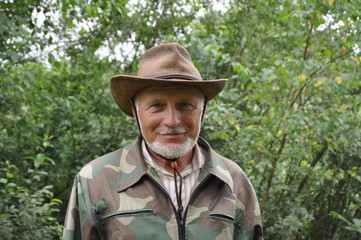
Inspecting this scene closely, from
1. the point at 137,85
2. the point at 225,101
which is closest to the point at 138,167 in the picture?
the point at 137,85

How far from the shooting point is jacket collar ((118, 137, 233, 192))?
1936mm

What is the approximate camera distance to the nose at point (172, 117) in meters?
1.96

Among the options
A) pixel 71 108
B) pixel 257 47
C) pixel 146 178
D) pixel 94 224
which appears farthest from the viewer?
pixel 257 47

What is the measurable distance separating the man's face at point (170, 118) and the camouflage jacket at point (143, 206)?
0.38 ft

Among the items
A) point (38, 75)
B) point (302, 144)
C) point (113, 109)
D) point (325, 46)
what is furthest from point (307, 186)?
point (38, 75)

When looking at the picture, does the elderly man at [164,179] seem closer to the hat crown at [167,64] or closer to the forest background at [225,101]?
the hat crown at [167,64]

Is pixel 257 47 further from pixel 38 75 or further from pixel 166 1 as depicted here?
pixel 38 75

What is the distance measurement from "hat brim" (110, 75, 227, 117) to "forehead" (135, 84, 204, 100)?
0.02 metres

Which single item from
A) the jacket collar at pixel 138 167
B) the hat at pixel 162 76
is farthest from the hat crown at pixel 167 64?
the jacket collar at pixel 138 167

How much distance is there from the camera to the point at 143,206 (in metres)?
1.87

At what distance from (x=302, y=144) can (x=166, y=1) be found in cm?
257

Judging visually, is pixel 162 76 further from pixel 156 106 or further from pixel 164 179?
pixel 164 179

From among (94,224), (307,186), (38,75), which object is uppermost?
(38,75)

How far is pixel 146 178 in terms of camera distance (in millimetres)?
1959
